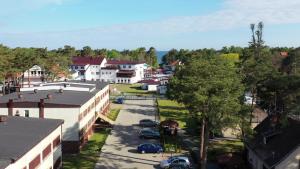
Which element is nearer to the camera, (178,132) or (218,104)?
(218,104)

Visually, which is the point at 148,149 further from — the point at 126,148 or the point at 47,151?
the point at 47,151

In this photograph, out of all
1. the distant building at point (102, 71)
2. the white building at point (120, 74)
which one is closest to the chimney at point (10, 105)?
the distant building at point (102, 71)

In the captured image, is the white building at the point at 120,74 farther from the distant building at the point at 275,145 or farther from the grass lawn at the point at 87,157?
the distant building at the point at 275,145

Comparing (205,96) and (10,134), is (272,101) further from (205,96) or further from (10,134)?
(10,134)

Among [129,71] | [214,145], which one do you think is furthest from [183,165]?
[129,71]

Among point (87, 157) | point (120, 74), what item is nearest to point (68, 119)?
point (87, 157)

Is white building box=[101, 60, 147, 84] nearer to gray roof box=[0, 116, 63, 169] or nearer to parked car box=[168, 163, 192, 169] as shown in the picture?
parked car box=[168, 163, 192, 169]
